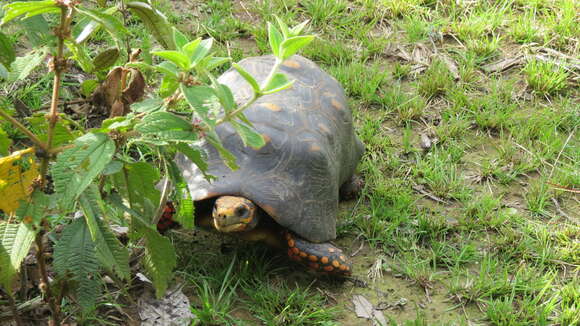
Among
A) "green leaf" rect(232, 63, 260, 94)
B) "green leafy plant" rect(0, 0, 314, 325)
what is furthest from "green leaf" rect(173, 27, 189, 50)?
"green leaf" rect(232, 63, 260, 94)

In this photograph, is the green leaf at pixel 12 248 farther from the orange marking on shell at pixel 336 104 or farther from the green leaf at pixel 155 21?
the orange marking on shell at pixel 336 104

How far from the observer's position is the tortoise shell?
108 inches

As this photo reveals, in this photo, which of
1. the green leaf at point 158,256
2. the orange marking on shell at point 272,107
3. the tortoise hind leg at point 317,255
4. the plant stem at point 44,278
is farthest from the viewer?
the orange marking on shell at point 272,107

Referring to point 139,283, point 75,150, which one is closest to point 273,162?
point 139,283

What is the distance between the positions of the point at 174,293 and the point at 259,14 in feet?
8.80

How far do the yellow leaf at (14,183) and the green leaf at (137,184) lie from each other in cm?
27

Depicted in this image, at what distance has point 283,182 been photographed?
2.78 meters

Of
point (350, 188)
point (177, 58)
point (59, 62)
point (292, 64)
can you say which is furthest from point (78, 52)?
point (350, 188)

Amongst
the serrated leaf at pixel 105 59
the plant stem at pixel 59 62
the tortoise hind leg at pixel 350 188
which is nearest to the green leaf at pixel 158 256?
the plant stem at pixel 59 62

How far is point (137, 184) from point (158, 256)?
28 centimetres

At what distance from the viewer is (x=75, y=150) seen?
1.69 m

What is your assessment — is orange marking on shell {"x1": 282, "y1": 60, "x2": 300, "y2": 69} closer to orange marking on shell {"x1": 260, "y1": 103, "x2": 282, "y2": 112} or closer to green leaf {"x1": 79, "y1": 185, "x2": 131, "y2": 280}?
orange marking on shell {"x1": 260, "y1": 103, "x2": 282, "y2": 112}

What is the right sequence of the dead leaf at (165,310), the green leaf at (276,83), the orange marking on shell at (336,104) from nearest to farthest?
the green leaf at (276,83), the dead leaf at (165,310), the orange marking on shell at (336,104)

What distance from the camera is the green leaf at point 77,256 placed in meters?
1.93
